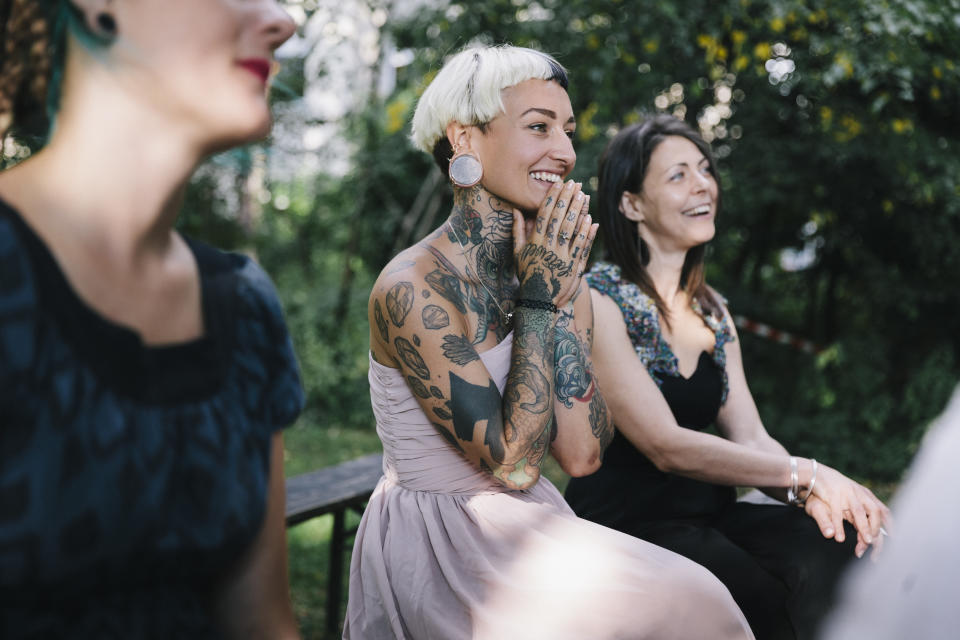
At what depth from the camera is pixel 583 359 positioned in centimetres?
239

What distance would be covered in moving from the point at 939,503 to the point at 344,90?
9209mm

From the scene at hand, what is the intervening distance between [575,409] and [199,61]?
5.09ft

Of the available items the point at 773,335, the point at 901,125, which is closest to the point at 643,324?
the point at 901,125

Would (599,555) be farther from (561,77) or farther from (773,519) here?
(561,77)

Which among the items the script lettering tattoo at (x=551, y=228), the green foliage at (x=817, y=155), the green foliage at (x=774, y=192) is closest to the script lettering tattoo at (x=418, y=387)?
the script lettering tattoo at (x=551, y=228)

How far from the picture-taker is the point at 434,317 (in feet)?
6.91

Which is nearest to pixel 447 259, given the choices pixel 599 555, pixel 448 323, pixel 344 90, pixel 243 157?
pixel 448 323

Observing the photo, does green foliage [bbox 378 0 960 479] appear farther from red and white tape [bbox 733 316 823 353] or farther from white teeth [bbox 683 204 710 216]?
white teeth [bbox 683 204 710 216]

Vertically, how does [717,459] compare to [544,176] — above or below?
below

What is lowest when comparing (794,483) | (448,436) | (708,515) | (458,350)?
(708,515)

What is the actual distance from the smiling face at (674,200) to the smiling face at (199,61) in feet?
7.07

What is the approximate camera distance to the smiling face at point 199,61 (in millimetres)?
958

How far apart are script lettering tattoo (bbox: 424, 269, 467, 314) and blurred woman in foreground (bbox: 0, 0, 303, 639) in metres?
1.10

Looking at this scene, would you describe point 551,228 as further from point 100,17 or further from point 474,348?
point 100,17
